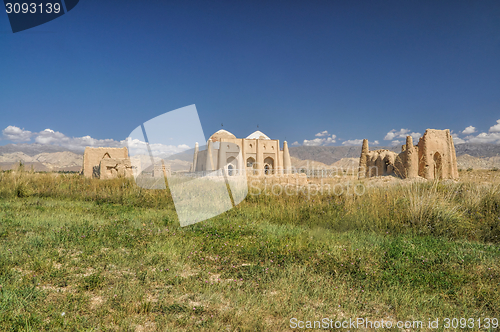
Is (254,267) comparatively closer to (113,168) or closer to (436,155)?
(113,168)

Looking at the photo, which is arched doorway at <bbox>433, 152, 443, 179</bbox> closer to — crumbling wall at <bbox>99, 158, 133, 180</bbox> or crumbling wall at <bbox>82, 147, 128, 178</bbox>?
crumbling wall at <bbox>99, 158, 133, 180</bbox>

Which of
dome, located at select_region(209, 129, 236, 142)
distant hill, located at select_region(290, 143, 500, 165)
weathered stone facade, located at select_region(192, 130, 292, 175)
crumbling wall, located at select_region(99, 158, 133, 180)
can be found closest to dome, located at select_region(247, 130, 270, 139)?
weathered stone facade, located at select_region(192, 130, 292, 175)

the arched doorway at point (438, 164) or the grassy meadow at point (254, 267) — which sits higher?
the arched doorway at point (438, 164)

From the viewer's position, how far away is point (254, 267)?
3.34m

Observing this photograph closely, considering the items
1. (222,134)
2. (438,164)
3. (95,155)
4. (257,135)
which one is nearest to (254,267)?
(438,164)

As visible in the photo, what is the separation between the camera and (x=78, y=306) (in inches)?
93.8

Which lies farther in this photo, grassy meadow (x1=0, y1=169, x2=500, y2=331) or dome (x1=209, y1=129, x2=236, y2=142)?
dome (x1=209, y1=129, x2=236, y2=142)

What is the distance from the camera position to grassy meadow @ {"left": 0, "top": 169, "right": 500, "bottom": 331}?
233 cm

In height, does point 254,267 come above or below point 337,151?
below

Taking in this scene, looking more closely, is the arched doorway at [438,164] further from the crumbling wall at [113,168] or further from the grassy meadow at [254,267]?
the crumbling wall at [113,168]

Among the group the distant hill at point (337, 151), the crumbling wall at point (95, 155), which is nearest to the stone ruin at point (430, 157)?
the crumbling wall at point (95, 155)

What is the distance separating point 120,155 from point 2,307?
1993 centimetres

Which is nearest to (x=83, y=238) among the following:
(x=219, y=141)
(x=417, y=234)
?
(x=417, y=234)

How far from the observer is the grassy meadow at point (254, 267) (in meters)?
2.33
